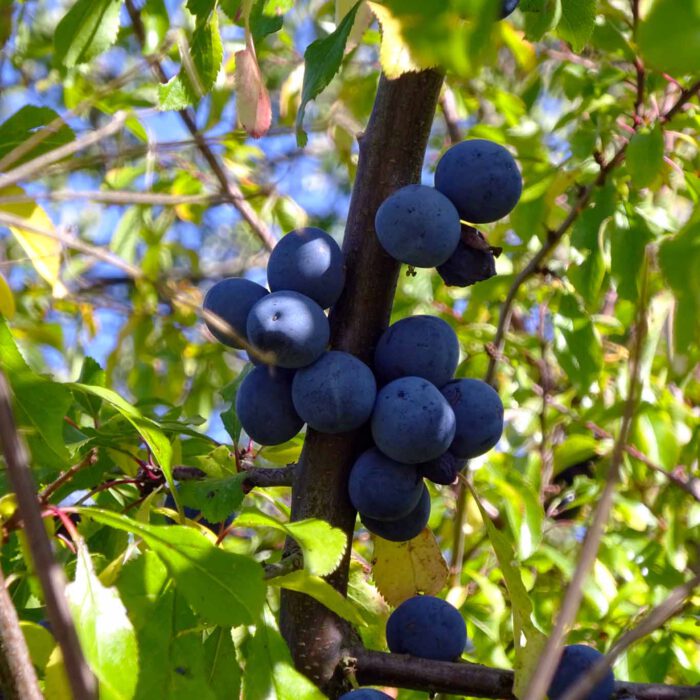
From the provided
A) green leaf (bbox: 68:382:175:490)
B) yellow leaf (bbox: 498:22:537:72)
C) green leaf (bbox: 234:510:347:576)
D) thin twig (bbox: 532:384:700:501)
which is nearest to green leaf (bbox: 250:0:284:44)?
green leaf (bbox: 68:382:175:490)

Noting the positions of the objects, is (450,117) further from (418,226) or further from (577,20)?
(418,226)

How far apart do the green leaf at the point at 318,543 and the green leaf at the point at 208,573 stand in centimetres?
6

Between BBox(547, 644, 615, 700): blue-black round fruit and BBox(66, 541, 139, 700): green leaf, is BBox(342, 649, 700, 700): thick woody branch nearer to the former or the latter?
BBox(547, 644, 615, 700): blue-black round fruit

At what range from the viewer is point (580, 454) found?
6.40 ft

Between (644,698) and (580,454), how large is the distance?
1.12 metres

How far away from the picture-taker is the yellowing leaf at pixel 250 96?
1.06 meters

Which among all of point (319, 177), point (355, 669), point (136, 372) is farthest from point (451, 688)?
point (319, 177)

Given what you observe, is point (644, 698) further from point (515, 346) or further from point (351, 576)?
point (515, 346)

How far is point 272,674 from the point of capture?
0.85 meters

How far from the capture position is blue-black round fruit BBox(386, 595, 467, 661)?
977mm

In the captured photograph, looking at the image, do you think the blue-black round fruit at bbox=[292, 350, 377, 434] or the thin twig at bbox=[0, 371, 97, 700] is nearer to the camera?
the thin twig at bbox=[0, 371, 97, 700]

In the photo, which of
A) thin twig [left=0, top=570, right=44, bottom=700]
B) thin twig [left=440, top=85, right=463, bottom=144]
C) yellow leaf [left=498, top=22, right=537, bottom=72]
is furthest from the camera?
thin twig [left=440, top=85, right=463, bottom=144]

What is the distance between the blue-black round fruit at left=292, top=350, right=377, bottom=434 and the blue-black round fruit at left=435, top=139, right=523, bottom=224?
0.64ft

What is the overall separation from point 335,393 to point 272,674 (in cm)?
26
